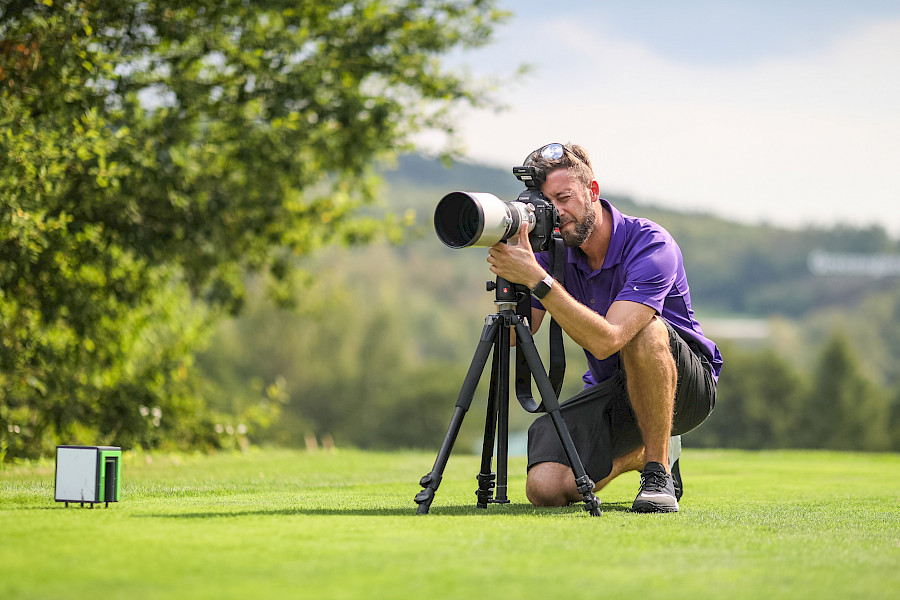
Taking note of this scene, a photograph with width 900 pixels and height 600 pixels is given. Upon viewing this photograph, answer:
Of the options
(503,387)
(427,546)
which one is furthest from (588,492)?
(427,546)

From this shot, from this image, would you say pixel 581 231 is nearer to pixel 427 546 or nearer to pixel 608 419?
pixel 608 419

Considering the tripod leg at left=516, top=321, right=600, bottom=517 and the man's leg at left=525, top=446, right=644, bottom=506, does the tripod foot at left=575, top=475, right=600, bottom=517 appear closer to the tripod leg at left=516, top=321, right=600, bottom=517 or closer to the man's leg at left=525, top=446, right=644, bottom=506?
the tripod leg at left=516, top=321, right=600, bottom=517

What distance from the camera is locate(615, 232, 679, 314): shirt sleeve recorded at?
12.6ft

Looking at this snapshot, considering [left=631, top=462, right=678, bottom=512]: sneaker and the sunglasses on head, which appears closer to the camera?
[left=631, top=462, right=678, bottom=512]: sneaker

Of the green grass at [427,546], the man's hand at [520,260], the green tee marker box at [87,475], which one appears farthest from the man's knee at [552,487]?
the green tee marker box at [87,475]

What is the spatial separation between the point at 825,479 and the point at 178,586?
4770 millimetres

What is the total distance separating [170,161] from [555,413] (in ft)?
19.9

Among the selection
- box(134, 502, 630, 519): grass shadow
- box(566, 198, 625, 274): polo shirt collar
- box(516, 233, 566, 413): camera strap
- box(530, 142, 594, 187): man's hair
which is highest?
box(530, 142, 594, 187): man's hair

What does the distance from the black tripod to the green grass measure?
0.11 metres

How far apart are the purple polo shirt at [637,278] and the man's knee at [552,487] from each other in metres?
0.62

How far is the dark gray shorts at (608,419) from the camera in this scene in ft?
13.8

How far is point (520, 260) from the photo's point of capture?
362cm

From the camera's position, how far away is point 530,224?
3750mm

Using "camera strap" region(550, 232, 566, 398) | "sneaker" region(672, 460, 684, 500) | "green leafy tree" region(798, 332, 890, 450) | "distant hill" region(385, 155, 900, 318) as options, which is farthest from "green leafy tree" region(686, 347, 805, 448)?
"camera strap" region(550, 232, 566, 398)
